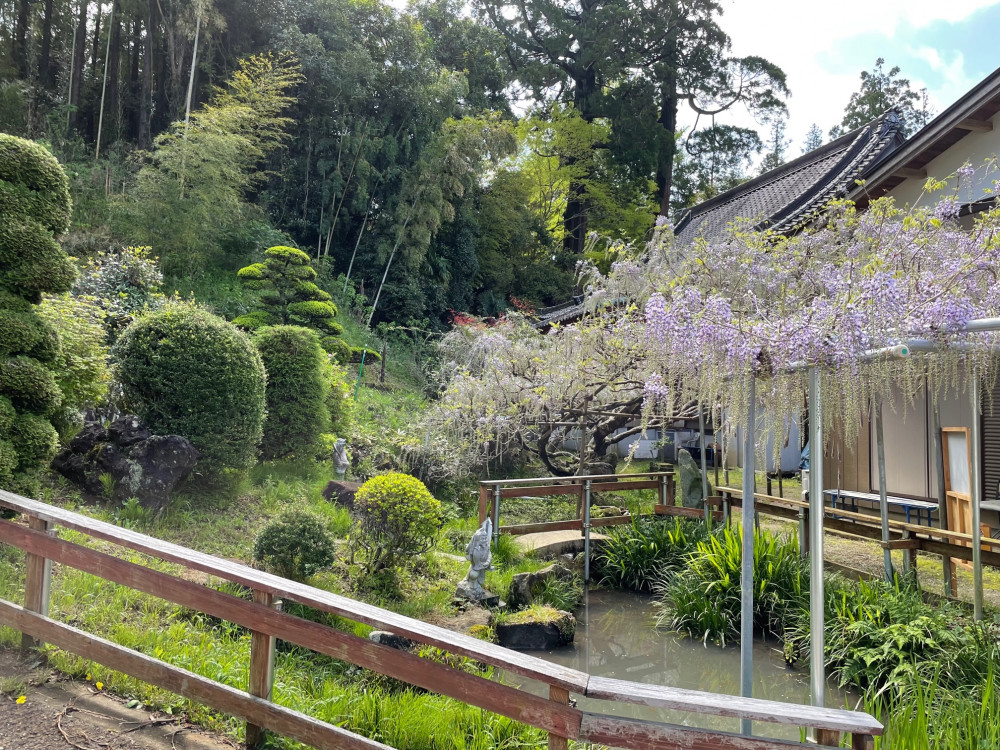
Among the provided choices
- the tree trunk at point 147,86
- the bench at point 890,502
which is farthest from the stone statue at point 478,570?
the tree trunk at point 147,86

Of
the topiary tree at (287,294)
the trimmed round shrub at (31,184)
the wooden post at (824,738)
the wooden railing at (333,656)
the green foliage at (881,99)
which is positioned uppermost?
the green foliage at (881,99)

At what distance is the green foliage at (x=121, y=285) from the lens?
8414mm

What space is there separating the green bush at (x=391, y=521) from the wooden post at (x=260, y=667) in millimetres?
3080

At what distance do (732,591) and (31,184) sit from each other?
6496mm

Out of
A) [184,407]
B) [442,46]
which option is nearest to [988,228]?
[184,407]

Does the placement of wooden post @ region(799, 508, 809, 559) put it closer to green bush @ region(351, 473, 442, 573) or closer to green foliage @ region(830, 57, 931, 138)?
green bush @ region(351, 473, 442, 573)

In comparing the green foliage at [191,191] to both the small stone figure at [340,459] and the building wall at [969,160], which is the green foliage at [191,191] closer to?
the small stone figure at [340,459]

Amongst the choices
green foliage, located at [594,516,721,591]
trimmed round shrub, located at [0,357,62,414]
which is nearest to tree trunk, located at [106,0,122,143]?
trimmed round shrub, located at [0,357,62,414]

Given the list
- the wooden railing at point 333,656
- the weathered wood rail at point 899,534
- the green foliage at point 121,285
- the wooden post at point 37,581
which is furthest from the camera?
the green foliage at point 121,285

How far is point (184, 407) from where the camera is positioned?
646 centimetres

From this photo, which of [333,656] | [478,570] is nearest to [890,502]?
[478,570]

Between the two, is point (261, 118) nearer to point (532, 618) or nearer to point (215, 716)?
point (532, 618)

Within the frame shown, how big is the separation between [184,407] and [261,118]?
11601mm

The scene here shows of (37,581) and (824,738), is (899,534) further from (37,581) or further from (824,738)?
(37,581)
